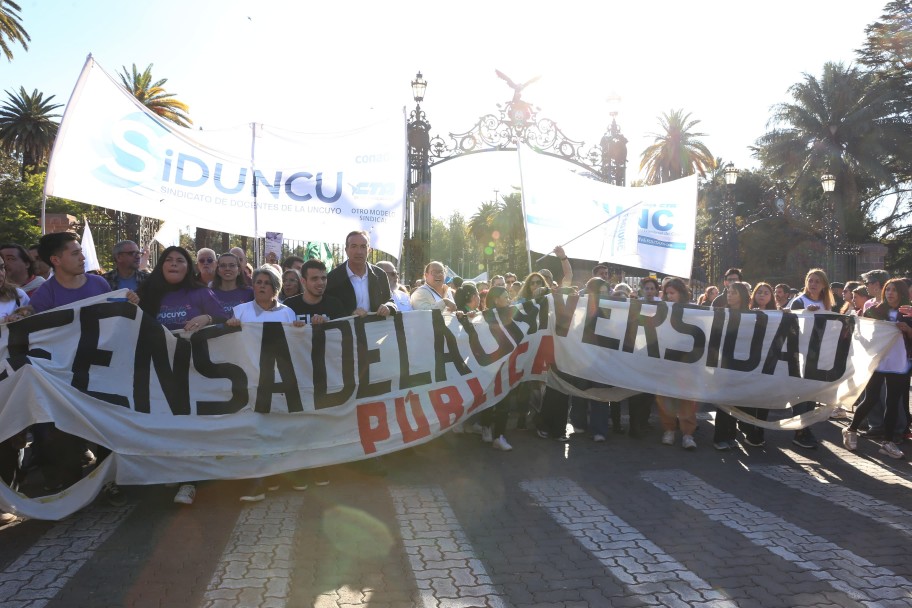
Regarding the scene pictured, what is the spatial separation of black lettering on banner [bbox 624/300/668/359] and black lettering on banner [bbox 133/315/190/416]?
14.9 ft

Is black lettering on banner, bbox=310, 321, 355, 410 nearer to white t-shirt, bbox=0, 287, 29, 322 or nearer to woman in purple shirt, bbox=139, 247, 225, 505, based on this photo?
woman in purple shirt, bbox=139, 247, 225, 505

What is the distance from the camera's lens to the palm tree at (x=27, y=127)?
39844 mm

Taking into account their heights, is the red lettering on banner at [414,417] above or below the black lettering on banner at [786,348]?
below

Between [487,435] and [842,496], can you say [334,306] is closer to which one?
[487,435]

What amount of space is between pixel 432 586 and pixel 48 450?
3.16 metres

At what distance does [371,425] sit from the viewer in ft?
19.2

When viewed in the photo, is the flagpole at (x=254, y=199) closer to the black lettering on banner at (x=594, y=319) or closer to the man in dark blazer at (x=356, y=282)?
the man in dark blazer at (x=356, y=282)

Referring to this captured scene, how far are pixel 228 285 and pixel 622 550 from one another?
4.29m

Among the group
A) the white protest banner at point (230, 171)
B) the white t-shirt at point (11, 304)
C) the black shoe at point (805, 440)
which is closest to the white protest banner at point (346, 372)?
the black shoe at point (805, 440)

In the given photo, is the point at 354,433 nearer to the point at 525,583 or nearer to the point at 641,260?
the point at 525,583

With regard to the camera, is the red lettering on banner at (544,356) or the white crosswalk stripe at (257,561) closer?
the white crosswalk stripe at (257,561)

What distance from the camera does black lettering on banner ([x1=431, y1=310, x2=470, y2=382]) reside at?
21.2 feet

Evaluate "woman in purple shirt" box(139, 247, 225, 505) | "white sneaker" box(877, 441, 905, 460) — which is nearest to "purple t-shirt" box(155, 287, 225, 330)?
"woman in purple shirt" box(139, 247, 225, 505)

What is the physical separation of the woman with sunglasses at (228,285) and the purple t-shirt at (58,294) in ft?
3.64
